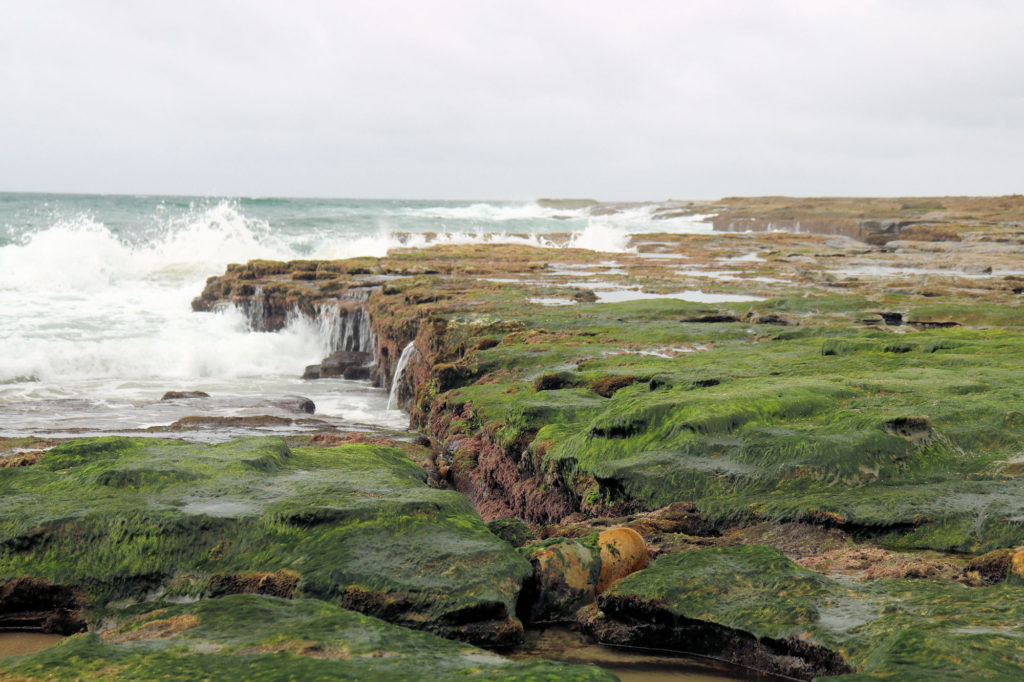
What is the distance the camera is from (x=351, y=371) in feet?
61.3

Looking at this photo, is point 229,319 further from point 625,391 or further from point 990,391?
point 990,391

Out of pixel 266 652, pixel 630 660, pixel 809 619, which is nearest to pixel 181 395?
pixel 266 652

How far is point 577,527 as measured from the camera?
6.27m

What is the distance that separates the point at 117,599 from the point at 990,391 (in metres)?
7.95

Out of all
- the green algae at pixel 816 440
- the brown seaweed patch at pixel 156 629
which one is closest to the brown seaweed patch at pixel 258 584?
the brown seaweed patch at pixel 156 629

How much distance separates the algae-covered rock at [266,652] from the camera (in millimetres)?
3656

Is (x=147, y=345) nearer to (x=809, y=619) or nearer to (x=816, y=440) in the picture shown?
(x=816, y=440)

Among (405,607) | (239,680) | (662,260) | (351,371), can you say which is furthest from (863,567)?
(662,260)

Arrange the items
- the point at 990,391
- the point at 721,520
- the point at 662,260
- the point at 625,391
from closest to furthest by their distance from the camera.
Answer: the point at 721,520 → the point at 990,391 → the point at 625,391 → the point at 662,260

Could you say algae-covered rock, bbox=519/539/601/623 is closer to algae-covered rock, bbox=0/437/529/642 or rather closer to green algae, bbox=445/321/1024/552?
algae-covered rock, bbox=0/437/529/642

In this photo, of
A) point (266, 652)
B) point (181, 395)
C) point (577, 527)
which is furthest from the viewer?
point (181, 395)

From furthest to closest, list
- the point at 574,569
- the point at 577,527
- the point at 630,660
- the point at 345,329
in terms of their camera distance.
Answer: the point at 345,329
the point at 577,527
the point at 574,569
the point at 630,660

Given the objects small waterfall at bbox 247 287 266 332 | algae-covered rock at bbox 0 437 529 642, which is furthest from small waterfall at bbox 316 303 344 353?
algae-covered rock at bbox 0 437 529 642

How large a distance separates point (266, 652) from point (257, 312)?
2136 centimetres
